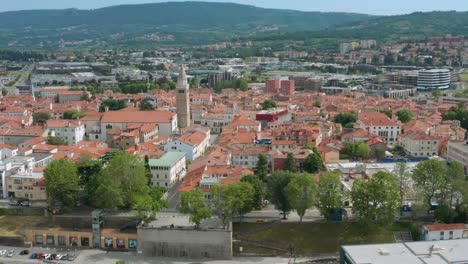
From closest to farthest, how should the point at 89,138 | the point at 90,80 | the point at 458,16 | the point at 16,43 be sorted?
the point at 89,138
the point at 90,80
the point at 458,16
the point at 16,43

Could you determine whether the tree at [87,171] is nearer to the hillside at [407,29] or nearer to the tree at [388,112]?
the tree at [388,112]

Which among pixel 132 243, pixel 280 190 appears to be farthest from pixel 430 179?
pixel 132 243

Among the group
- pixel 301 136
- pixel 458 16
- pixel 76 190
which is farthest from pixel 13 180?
pixel 458 16

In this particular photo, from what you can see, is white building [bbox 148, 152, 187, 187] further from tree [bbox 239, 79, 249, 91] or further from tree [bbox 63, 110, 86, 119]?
tree [bbox 239, 79, 249, 91]

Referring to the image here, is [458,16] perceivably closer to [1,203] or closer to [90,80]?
[90,80]

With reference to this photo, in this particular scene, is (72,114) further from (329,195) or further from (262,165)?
(329,195)

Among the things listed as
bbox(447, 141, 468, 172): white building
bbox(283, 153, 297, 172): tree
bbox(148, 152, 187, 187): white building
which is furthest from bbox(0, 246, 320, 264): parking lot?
bbox(447, 141, 468, 172): white building

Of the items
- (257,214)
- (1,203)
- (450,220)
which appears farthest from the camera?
(1,203)
